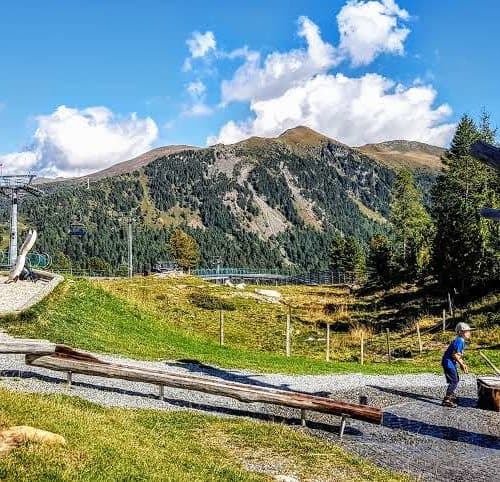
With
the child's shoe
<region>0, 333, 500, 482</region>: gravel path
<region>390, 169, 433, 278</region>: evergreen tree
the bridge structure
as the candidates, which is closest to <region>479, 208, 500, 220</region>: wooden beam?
<region>0, 333, 500, 482</region>: gravel path

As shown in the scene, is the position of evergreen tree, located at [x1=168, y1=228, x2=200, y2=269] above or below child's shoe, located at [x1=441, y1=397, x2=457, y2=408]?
above

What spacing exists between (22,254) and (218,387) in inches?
896

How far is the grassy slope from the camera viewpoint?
24562 mm

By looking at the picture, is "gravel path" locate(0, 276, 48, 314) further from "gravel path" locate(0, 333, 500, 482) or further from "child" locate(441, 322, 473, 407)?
"child" locate(441, 322, 473, 407)

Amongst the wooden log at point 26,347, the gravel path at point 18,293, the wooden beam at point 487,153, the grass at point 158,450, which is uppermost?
the wooden beam at point 487,153

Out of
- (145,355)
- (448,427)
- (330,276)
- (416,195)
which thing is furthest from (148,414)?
(330,276)

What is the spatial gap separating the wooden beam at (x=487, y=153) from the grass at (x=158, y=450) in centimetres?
582

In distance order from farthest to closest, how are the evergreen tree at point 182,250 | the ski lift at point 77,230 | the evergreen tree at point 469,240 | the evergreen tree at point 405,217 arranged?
the evergreen tree at point 182,250 → the evergreen tree at point 405,217 → the ski lift at point 77,230 → the evergreen tree at point 469,240

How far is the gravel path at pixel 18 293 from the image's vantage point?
28141 mm

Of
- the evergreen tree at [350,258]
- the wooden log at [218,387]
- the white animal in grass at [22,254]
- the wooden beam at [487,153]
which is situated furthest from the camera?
the evergreen tree at [350,258]

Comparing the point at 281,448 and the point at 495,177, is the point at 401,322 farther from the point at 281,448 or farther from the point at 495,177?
the point at 281,448

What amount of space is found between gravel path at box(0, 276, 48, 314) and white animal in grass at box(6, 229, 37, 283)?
547mm

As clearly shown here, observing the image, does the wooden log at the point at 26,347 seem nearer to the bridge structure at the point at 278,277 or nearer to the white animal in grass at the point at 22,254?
the white animal in grass at the point at 22,254

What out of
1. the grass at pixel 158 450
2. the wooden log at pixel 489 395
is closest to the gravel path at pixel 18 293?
the grass at pixel 158 450
